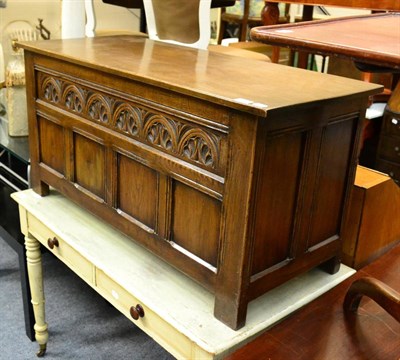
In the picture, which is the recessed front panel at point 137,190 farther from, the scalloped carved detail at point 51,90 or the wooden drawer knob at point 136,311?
the scalloped carved detail at point 51,90

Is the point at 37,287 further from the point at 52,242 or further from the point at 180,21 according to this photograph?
the point at 180,21

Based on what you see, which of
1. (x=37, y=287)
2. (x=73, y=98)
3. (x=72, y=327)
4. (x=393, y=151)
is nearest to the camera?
(x=393, y=151)

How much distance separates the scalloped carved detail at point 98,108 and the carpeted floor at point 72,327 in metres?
0.93

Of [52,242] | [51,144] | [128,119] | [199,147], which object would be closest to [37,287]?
[52,242]

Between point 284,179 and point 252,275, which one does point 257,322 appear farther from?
point 284,179

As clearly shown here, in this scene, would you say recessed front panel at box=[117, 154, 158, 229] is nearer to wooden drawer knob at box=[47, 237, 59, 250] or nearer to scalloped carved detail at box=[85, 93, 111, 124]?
scalloped carved detail at box=[85, 93, 111, 124]

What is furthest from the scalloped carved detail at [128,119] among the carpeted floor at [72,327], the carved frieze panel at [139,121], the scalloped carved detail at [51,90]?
the carpeted floor at [72,327]

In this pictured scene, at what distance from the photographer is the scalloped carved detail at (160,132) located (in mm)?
1108

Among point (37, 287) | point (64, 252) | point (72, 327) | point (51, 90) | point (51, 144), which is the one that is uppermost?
point (51, 90)

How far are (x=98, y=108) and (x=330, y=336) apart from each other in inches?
30.9

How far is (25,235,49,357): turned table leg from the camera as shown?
5.54 ft

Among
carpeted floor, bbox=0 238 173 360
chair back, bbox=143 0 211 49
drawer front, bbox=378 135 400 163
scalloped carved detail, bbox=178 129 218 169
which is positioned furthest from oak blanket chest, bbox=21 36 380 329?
chair back, bbox=143 0 211 49

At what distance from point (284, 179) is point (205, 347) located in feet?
1.21

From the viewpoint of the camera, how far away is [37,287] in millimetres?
1729
